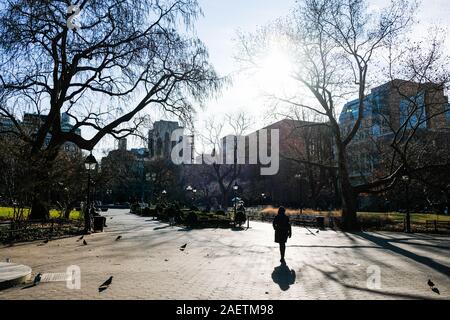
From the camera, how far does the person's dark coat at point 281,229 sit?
1248 centimetres

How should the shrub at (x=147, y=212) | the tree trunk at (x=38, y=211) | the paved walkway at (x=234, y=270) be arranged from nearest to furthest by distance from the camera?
the paved walkway at (x=234, y=270) < the tree trunk at (x=38, y=211) < the shrub at (x=147, y=212)

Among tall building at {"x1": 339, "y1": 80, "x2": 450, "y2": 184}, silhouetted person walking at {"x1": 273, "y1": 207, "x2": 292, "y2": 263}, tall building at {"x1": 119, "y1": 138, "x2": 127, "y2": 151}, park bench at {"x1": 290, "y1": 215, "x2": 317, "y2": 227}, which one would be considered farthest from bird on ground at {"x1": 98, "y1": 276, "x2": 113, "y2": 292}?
park bench at {"x1": 290, "y1": 215, "x2": 317, "y2": 227}

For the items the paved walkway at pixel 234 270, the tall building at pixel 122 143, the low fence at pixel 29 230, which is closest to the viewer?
the paved walkway at pixel 234 270

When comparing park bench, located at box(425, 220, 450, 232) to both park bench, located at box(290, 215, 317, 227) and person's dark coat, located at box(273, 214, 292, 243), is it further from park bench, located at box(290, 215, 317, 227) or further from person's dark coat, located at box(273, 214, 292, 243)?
person's dark coat, located at box(273, 214, 292, 243)

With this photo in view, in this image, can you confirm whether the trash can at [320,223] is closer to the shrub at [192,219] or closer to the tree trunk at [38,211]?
the shrub at [192,219]

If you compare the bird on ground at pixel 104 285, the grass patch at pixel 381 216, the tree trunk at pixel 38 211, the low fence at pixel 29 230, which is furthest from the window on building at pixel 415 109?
the bird on ground at pixel 104 285

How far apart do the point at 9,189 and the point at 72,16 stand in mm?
9334

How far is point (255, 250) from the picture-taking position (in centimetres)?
1532

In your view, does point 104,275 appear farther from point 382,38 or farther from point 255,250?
point 382,38

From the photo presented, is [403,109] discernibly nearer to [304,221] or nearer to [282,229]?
[304,221]

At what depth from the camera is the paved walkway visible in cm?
764

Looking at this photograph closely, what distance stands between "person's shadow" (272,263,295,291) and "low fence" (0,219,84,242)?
11.6 m

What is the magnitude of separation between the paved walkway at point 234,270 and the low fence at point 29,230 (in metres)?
1.77
